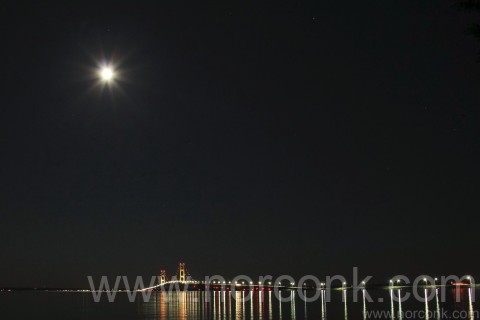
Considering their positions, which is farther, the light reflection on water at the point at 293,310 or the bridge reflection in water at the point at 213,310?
the bridge reflection in water at the point at 213,310

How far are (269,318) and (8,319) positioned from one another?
85.2 ft

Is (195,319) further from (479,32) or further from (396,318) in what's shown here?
(479,32)

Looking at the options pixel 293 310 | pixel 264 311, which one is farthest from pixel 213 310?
pixel 293 310

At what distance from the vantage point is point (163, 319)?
2398 inches

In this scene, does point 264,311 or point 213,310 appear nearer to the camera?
point 264,311

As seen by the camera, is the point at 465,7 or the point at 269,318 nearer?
the point at 465,7

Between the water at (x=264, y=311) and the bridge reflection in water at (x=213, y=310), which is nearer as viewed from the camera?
the water at (x=264, y=311)

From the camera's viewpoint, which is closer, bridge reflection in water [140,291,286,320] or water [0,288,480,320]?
water [0,288,480,320]

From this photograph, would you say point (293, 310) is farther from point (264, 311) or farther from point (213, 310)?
point (213, 310)

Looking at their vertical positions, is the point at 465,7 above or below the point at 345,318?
above

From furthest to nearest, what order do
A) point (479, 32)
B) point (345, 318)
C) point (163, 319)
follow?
point (163, 319) → point (345, 318) → point (479, 32)

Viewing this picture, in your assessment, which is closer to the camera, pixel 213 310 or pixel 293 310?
pixel 293 310

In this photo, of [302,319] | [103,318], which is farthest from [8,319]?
[302,319]

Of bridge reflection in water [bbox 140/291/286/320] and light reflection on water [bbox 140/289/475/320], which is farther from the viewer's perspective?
bridge reflection in water [bbox 140/291/286/320]
